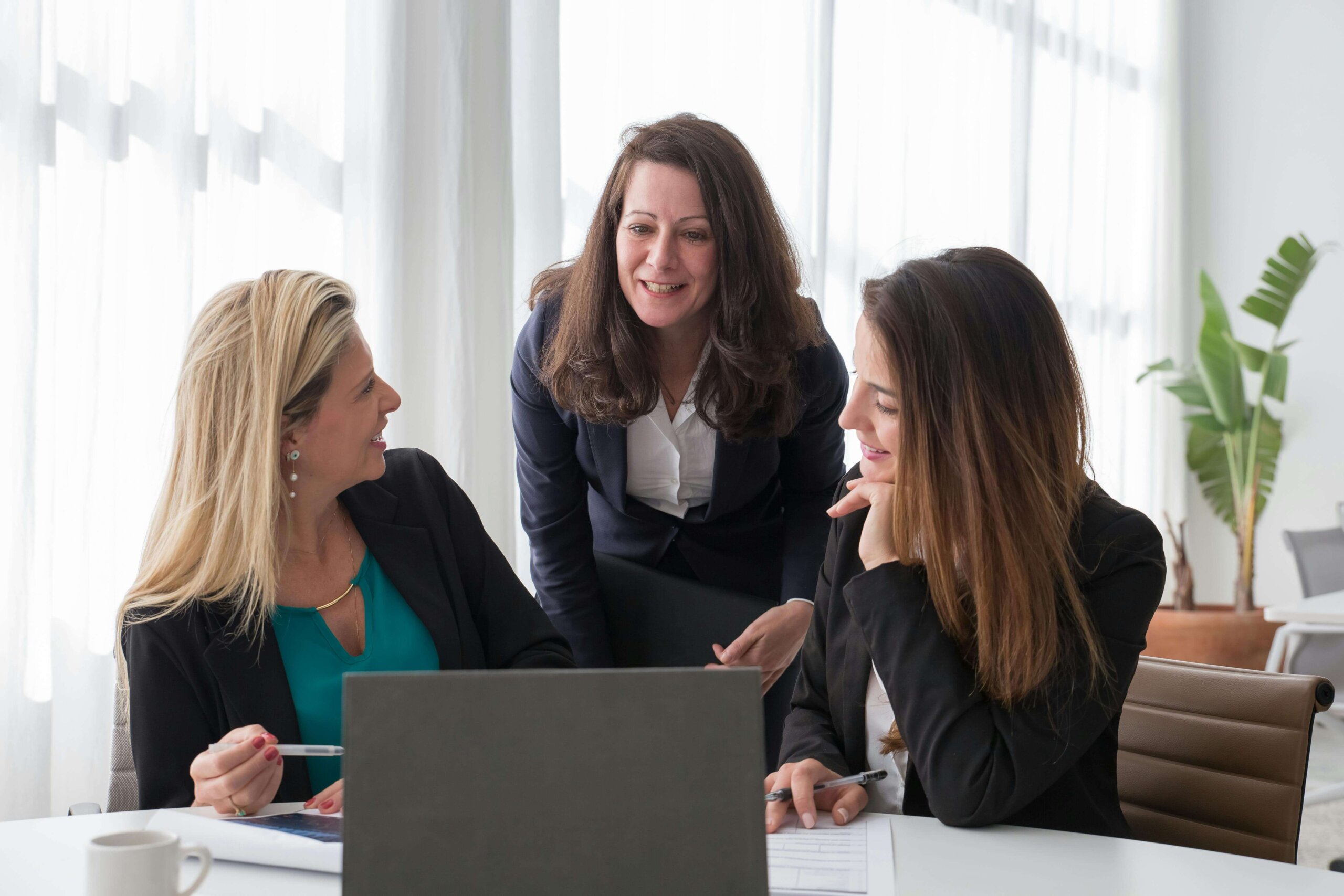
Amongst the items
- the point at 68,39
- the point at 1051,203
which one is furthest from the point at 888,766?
the point at 1051,203

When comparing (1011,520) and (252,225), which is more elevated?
(252,225)

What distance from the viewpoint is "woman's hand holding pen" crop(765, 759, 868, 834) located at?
1115mm

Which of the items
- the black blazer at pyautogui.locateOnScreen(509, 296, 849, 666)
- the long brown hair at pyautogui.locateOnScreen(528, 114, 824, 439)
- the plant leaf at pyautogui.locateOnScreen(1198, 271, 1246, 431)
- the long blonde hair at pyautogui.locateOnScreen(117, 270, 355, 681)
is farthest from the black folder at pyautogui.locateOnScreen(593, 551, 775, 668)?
the plant leaf at pyautogui.locateOnScreen(1198, 271, 1246, 431)

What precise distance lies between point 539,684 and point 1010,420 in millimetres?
792

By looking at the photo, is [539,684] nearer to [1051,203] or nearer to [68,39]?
[68,39]

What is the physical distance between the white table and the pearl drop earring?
56 centimetres

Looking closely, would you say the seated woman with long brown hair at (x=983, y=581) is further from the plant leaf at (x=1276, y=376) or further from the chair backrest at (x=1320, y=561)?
the plant leaf at (x=1276, y=376)

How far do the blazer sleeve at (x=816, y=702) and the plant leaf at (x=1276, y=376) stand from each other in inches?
172

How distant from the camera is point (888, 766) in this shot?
140 centimetres

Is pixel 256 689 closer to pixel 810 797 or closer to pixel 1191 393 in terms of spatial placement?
pixel 810 797

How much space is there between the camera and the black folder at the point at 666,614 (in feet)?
6.72

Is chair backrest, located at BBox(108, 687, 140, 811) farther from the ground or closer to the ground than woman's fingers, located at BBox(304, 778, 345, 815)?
closer to the ground

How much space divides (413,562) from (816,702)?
611mm

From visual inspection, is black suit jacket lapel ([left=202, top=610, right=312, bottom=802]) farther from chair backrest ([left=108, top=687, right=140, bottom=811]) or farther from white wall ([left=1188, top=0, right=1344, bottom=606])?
white wall ([left=1188, top=0, right=1344, bottom=606])
